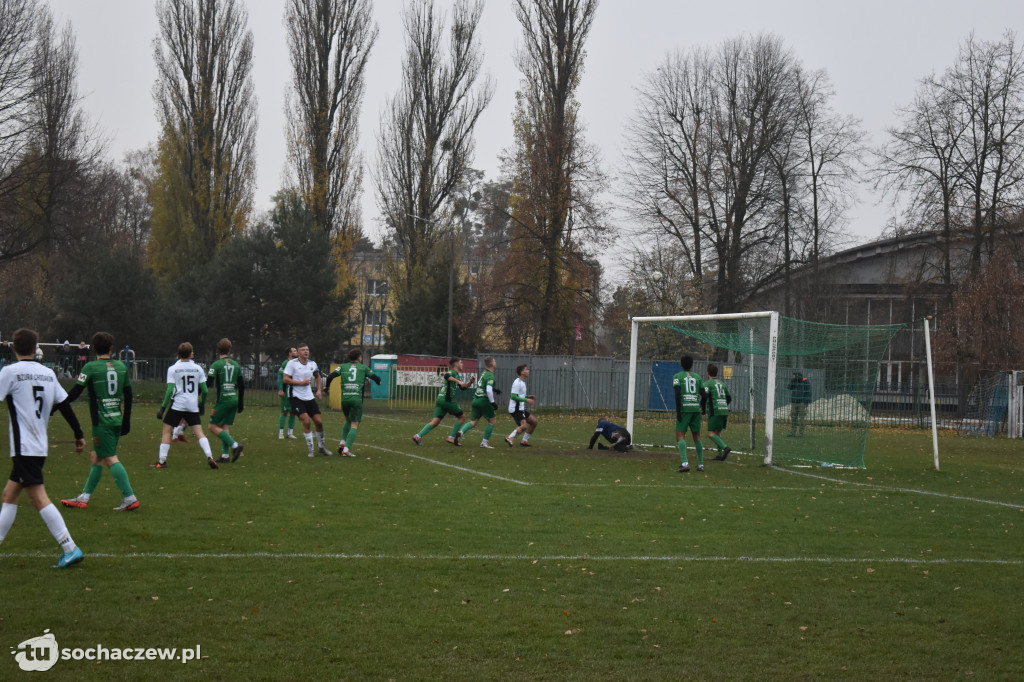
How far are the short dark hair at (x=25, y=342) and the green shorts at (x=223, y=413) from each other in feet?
25.9

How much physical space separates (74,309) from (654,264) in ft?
87.8

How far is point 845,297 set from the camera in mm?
47500

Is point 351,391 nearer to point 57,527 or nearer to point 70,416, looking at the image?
point 70,416

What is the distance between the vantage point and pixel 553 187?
1642 inches

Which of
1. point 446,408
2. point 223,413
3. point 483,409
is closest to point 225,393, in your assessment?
point 223,413

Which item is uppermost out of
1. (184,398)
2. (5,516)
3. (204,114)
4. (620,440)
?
(204,114)

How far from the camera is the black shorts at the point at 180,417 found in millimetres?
14117

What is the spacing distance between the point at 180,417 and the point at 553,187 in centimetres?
2938

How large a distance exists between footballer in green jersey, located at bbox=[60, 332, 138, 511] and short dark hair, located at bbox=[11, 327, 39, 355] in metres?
2.24

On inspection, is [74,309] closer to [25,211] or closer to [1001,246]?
[25,211]

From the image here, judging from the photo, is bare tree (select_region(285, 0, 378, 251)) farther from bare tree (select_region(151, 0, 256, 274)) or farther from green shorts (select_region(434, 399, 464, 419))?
green shorts (select_region(434, 399, 464, 419))

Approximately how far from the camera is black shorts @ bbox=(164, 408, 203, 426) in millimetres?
14117

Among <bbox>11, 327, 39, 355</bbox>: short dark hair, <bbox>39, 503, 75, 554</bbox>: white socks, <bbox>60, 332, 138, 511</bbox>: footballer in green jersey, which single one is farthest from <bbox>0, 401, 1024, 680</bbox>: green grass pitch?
<bbox>11, 327, 39, 355</bbox>: short dark hair

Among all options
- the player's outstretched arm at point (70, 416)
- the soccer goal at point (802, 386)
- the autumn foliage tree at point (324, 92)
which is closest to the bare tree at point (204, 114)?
the autumn foliage tree at point (324, 92)
